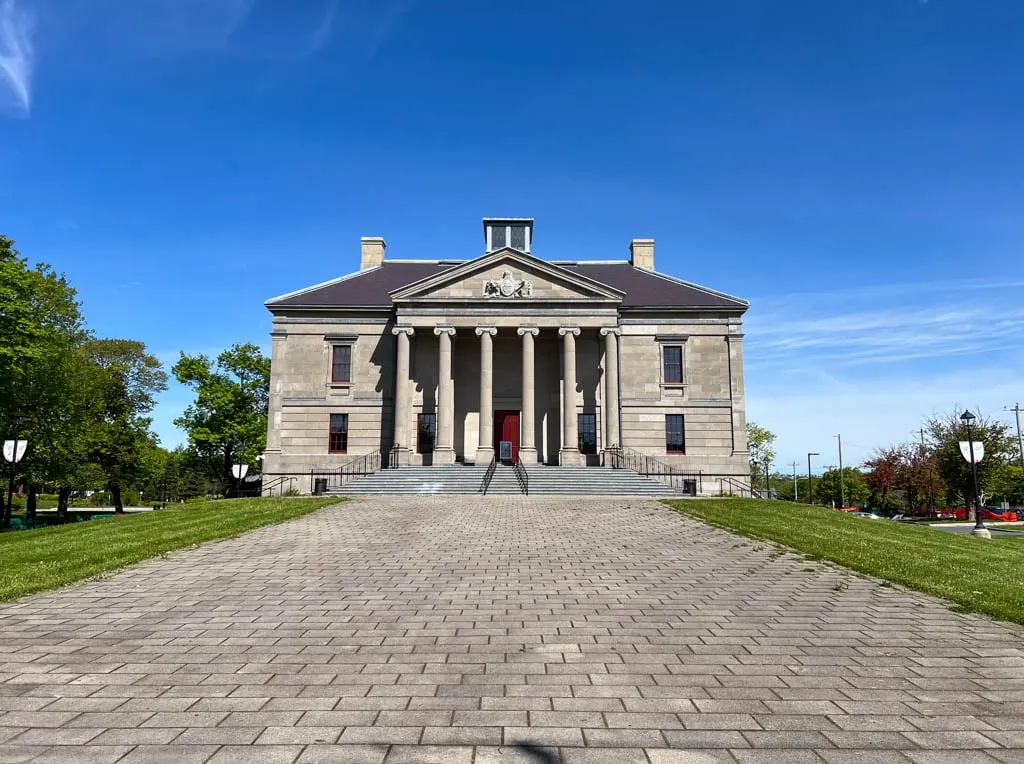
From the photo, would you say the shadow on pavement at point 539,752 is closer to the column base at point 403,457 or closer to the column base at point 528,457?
the column base at point 528,457

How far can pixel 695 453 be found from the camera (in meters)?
36.0

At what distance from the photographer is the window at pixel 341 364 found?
36.9 m

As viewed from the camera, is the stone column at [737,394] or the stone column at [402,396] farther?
the stone column at [737,394]

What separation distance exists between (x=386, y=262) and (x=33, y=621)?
38.2m

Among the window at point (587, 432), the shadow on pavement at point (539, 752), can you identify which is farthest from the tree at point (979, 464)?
the shadow on pavement at point (539, 752)

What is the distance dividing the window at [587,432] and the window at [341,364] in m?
13.8

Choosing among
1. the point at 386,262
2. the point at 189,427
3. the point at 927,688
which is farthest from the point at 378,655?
the point at 189,427

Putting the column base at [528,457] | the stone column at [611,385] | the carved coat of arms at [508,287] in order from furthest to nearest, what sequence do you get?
the carved coat of arms at [508,287] → the stone column at [611,385] → the column base at [528,457]

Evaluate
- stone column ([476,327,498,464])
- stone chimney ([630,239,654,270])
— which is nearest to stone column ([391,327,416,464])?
stone column ([476,327,498,464])

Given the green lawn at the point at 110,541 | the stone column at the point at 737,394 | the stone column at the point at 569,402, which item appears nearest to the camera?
the green lawn at the point at 110,541

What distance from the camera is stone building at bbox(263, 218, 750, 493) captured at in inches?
1366

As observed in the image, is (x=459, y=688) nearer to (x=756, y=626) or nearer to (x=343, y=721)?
(x=343, y=721)

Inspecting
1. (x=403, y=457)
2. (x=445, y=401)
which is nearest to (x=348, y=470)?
(x=403, y=457)

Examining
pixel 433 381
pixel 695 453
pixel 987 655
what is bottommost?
pixel 987 655
